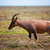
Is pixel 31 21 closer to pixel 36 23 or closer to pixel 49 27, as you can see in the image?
pixel 36 23

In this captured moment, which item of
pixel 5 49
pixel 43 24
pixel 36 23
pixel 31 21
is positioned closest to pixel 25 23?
pixel 31 21

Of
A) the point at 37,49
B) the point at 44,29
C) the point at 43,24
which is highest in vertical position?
the point at 43,24

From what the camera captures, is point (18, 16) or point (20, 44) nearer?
point (20, 44)

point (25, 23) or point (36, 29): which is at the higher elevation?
point (25, 23)

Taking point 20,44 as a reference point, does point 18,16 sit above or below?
above

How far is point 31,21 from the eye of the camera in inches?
226

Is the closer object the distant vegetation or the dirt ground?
the dirt ground

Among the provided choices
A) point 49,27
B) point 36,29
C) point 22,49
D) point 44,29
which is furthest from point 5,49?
point 49,27

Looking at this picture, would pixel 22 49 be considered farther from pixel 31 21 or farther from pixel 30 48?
pixel 31 21

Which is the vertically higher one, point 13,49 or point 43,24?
point 43,24

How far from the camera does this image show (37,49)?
5480 millimetres

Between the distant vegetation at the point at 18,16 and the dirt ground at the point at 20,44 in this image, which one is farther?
the distant vegetation at the point at 18,16

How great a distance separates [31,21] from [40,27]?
835 mm

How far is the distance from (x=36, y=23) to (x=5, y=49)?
10.2 ft
